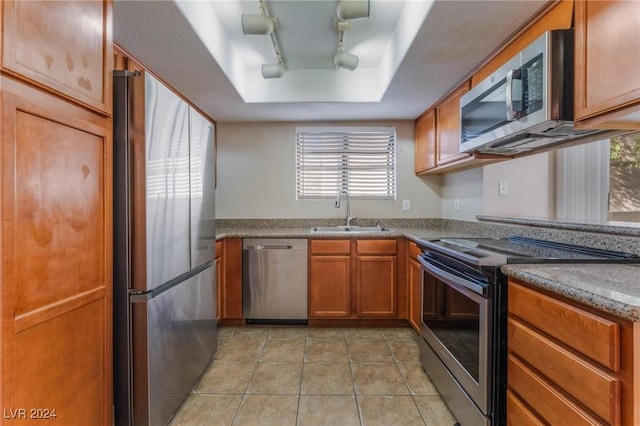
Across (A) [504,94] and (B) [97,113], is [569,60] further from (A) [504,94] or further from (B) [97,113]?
(B) [97,113]

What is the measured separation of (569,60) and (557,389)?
1292 mm

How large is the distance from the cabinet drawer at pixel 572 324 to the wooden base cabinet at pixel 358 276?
1.55 metres

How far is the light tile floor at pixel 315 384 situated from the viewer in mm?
1599

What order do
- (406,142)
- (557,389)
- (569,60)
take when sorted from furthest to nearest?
(406,142), (569,60), (557,389)

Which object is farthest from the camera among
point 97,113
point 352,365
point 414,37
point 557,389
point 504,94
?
point 352,365

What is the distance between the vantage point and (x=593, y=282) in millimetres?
925

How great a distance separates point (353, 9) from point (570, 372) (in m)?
1.80

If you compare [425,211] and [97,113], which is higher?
[97,113]

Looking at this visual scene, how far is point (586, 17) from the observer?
1.19 meters

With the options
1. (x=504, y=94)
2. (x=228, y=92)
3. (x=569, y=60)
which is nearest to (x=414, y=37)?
(x=504, y=94)

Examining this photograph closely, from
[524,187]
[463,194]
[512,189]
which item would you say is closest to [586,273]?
[524,187]

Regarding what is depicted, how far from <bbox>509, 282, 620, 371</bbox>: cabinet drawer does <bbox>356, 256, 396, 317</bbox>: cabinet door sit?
1.55m

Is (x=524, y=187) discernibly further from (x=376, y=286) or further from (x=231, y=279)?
(x=231, y=279)

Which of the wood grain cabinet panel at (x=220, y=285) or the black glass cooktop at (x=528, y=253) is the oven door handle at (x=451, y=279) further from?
the wood grain cabinet panel at (x=220, y=285)
